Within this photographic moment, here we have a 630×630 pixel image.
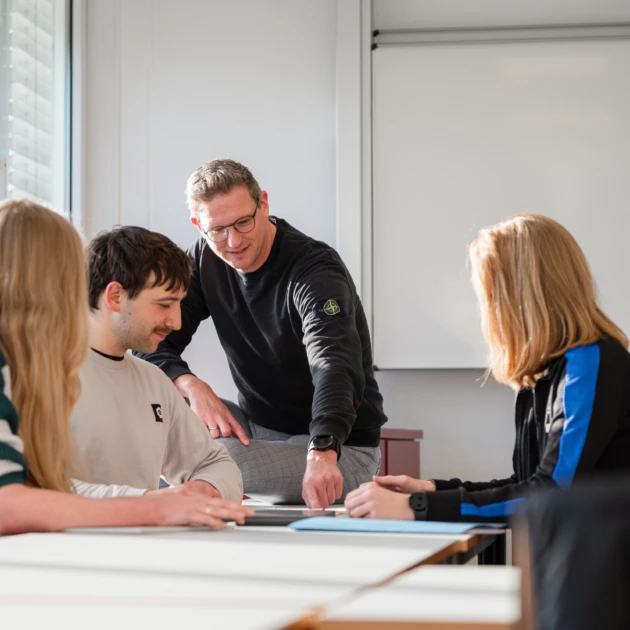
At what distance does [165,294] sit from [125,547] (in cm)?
106

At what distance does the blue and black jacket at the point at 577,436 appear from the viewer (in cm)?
162

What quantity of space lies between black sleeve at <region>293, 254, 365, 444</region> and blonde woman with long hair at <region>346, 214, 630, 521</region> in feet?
1.79

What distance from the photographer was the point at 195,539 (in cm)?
125

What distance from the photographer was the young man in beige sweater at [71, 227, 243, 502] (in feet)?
6.28

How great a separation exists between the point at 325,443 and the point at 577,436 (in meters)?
0.76

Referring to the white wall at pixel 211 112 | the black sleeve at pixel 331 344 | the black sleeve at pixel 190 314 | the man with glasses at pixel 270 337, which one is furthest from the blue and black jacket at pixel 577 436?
the white wall at pixel 211 112

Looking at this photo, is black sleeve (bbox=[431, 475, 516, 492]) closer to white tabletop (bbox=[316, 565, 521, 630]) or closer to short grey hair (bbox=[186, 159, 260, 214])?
white tabletop (bbox=[316, 565, 521, 630])

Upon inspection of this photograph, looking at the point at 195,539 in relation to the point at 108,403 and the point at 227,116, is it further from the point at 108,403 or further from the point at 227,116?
the point at 227,116

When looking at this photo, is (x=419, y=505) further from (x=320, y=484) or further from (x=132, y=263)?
(x=132, y=263)

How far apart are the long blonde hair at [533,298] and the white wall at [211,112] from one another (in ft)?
7.48

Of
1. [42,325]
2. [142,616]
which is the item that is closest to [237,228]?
[42,325]

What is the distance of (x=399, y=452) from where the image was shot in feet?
12.1

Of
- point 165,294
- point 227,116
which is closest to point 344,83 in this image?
point 227,116

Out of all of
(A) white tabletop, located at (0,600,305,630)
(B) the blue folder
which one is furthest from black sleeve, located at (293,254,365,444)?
(A) white tabletop, located at (0,600,305,630)
